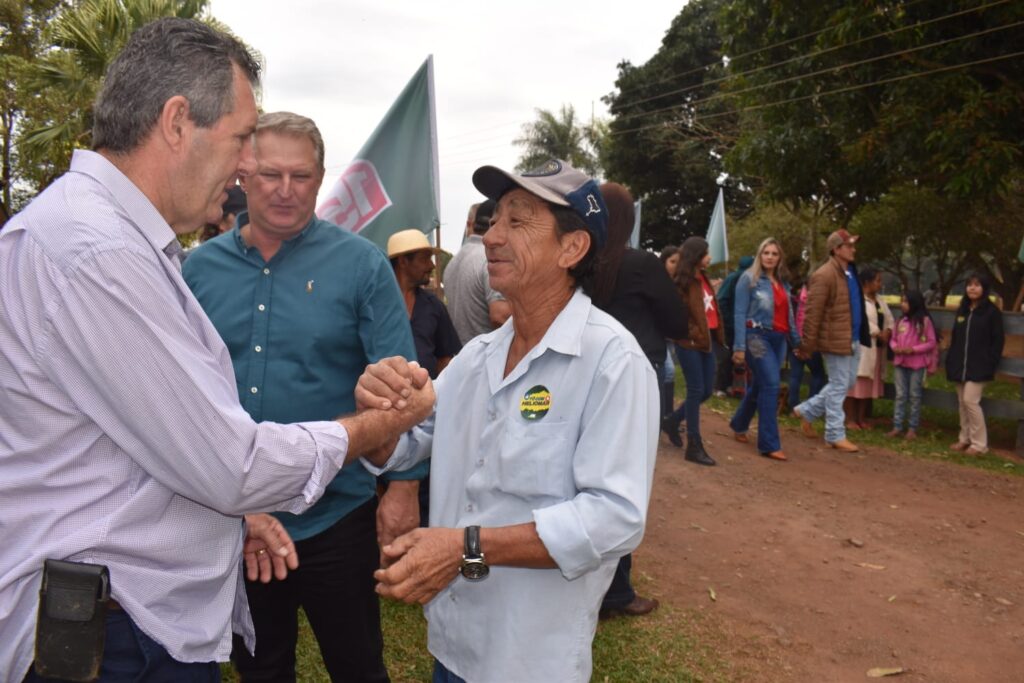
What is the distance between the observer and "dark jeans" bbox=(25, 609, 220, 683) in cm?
161

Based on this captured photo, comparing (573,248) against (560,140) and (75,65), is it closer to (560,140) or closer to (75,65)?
(75,65)

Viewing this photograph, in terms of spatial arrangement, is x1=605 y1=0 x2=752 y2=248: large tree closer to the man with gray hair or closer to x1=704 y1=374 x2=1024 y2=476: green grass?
x1=704 y1=374 x2=1024 y2=476: green grass

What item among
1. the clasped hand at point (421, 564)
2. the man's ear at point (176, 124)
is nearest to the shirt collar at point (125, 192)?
the man's ear at point (176, 124)

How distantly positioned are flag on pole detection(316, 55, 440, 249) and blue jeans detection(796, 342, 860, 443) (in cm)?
563

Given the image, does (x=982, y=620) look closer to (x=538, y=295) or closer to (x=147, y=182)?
(x=538, y=295)

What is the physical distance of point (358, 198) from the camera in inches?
223

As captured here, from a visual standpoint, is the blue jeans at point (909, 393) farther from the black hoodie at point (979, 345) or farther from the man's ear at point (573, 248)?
the man's ear at point (573, 248)

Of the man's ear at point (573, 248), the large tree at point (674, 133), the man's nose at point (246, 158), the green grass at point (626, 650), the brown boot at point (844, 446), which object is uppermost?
the large tree at point (674, 133)

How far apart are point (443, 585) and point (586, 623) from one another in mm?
381

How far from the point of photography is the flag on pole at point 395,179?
5652 millimetres

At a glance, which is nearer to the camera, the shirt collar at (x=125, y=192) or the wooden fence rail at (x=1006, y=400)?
the shirt collar at (x=125, y=192)

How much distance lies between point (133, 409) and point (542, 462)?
915mm

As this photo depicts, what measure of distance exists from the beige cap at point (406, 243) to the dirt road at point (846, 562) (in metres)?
2.69

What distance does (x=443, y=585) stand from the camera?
1911 millimetres
